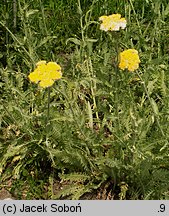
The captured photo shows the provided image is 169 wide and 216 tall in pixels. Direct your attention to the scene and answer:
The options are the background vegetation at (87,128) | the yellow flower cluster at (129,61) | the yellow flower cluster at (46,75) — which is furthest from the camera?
the background vegetation at (87,128)

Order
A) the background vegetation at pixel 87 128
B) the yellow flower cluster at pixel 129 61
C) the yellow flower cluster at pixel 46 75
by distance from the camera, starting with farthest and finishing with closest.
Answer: the background vegetation at pixel 87 128 → the yellow flower cluster at pixel 129 61 → the yellow flower cluster at pixel 46 75

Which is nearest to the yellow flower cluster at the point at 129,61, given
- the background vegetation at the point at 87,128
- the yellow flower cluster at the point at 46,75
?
the background vegetation at the point at 87,128

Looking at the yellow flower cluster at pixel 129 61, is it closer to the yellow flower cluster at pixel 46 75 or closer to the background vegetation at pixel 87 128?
the background vegetation at pixel 87 128

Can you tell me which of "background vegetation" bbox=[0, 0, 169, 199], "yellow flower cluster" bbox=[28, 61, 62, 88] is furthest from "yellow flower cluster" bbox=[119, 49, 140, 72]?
"yellow flower cluster" bbox=[28, 61, 62, 88]

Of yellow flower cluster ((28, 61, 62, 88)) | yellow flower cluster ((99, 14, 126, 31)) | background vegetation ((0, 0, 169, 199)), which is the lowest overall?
background vegetation ((0, 0, 169, 199))

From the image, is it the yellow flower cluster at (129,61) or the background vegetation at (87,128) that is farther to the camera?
the background vegetation at (87,128)

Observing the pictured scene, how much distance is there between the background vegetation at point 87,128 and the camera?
2393 millimetres

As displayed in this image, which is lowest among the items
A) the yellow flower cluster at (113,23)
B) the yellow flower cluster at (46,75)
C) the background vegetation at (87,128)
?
the background vegetation at (87,128)

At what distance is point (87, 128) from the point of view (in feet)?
7.92

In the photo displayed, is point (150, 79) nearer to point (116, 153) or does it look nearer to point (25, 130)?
point (116, 153)

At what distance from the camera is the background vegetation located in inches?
94.2

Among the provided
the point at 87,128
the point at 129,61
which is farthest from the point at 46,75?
the point at 87,128

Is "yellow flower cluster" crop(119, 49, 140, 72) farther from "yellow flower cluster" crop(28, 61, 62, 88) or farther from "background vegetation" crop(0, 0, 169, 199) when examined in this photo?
"yellow flower cluster" crop(28, 61, 62, 88)

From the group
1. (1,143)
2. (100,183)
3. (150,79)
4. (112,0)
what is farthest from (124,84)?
(112,0)
